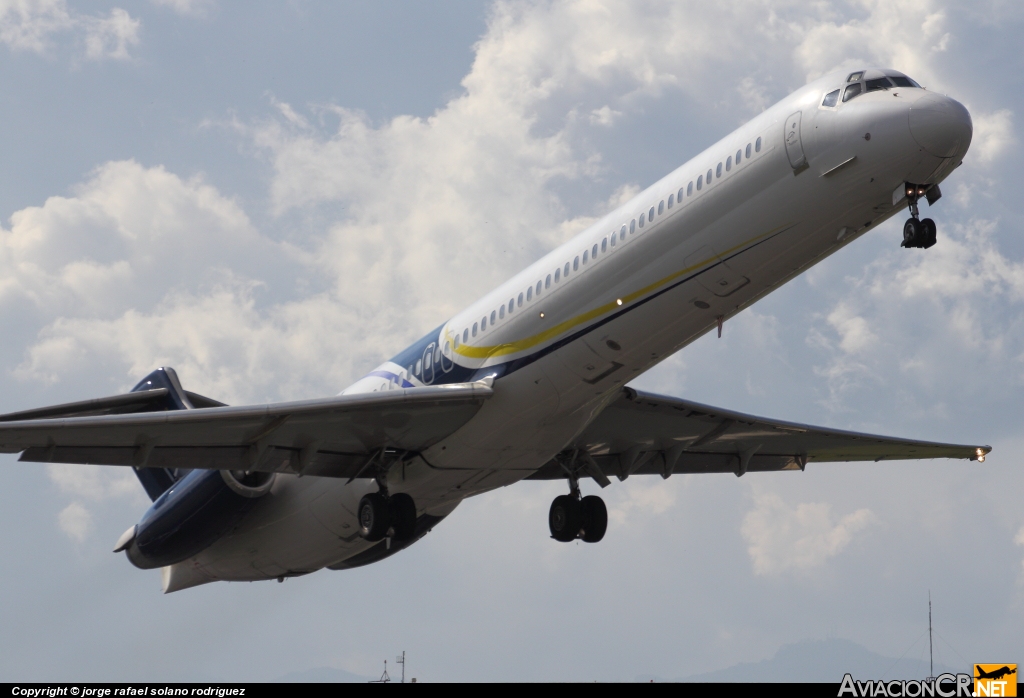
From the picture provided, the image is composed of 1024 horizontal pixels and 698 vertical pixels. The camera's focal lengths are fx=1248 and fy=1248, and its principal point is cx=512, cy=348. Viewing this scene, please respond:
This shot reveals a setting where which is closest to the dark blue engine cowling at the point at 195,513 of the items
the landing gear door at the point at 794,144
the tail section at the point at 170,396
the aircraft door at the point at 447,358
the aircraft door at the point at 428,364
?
the tail section at the point at 170,396

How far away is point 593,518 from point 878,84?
11622 millimetres

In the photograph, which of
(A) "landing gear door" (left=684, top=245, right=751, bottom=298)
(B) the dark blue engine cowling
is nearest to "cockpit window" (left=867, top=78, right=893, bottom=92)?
(A) "landing gear door" (left=684, top=245, right=751, bottom=298)

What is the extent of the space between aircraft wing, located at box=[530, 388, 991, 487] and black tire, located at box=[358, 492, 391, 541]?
4.36 meters

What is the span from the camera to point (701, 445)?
28.5 m

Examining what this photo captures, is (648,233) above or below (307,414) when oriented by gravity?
above

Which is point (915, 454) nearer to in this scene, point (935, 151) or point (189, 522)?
point (935, 151)

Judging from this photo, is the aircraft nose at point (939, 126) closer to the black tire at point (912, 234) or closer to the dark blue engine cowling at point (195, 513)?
the black tire at point (912, 234)

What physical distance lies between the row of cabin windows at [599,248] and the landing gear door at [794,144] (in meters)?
0.53

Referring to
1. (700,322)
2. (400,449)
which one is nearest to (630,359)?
(700,322)

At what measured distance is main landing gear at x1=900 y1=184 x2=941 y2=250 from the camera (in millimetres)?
19000

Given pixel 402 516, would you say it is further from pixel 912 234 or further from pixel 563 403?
pixel 912 234

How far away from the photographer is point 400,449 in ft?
81.8

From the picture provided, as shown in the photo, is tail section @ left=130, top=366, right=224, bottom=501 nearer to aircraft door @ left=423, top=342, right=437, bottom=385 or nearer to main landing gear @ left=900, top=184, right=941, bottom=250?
aircraft door @ left=423, top=342, right=437, bottom=385

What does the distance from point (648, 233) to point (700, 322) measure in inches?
70.6
